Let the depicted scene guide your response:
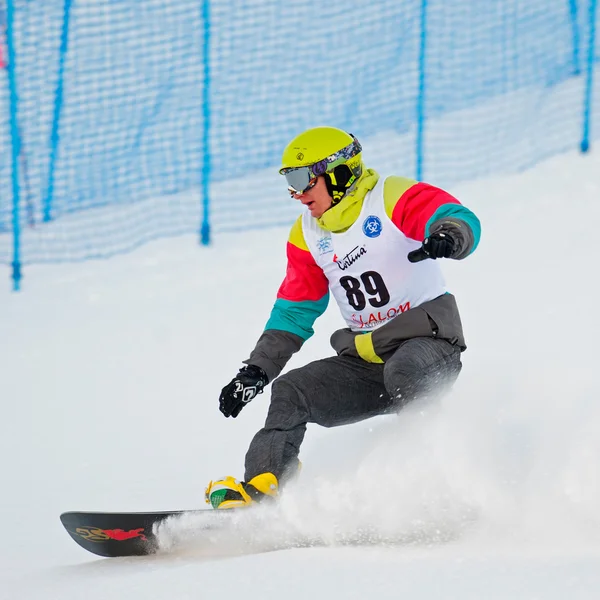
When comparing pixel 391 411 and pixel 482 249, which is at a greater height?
pixel 482 249

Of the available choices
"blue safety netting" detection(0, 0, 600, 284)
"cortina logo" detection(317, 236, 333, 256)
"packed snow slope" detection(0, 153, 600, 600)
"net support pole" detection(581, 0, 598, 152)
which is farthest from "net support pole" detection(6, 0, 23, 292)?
"net support pole" detection(581, 0, 598, 152)

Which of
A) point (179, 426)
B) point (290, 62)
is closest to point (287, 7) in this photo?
point (290, 62)

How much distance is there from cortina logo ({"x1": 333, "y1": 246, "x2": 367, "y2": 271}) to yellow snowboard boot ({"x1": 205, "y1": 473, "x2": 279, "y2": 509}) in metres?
0.87

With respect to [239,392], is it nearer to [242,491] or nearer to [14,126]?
[242,491]

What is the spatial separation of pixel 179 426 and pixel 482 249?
2952mm

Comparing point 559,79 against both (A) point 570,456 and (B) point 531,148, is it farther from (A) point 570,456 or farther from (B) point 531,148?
(A) point 570,456

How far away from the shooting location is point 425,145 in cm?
945

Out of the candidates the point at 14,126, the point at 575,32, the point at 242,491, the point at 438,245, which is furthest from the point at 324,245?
the point at 575,32

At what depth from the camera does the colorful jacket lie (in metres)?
3.84

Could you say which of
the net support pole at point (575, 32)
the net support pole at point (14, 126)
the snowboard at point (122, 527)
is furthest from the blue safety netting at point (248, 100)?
the snowboard at point (122, 527)

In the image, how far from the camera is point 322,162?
3908mm

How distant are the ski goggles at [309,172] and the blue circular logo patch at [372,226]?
244 mm

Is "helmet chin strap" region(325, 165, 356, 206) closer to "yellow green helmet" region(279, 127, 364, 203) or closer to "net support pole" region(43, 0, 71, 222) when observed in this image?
"yellow green helmet" region(279, 127, 364, 203)

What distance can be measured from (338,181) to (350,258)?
0.98ft
